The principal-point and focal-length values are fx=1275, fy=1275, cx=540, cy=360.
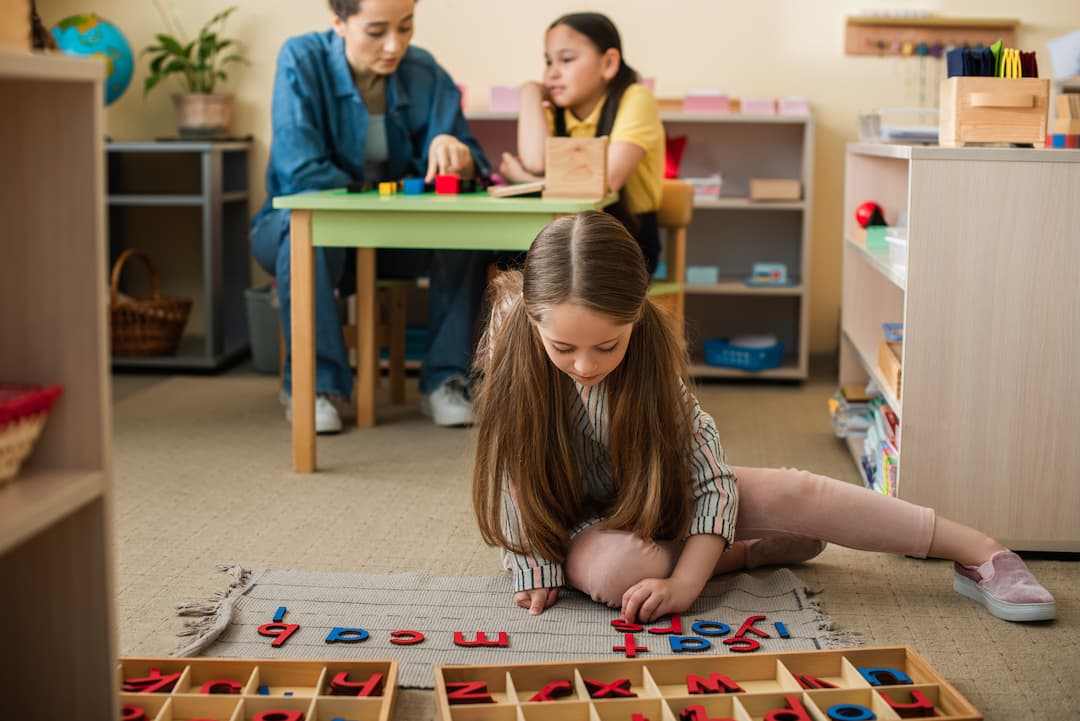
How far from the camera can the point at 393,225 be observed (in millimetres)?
2521

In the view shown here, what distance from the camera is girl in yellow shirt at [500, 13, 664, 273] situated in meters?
3.05

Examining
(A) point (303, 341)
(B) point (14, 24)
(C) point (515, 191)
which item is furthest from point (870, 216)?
(B) point (14, 24)

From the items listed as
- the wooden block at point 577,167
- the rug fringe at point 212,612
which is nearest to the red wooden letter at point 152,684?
the rug fringe at point 212,612

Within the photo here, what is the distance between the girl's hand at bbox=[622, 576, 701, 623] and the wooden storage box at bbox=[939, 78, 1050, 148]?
0.91 m

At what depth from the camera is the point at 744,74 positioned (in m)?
4.01

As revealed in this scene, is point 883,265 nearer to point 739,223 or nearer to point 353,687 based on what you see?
point 353,687

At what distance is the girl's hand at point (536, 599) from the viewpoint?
1807mm

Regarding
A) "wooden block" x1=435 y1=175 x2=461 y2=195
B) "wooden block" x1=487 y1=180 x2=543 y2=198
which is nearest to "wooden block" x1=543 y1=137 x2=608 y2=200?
"wooden block" x1=487 y1=180 x2=543 y2=198

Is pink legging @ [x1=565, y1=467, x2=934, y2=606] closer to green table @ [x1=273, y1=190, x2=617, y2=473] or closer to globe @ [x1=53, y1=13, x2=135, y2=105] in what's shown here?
green table @ [x1=273, y1=190, x2=617, y2=473]

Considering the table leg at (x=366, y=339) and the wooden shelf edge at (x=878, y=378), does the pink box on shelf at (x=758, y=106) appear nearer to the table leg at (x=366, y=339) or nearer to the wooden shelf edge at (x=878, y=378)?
the wooden shelf edge at (x=878, y=378)

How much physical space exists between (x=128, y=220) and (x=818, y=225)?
2299mm

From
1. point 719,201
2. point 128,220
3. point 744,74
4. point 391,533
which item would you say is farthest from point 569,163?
point 128,220

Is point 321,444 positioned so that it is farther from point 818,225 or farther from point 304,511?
point 818,225

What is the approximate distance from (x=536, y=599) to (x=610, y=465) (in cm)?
22
